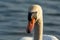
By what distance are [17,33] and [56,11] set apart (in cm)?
187

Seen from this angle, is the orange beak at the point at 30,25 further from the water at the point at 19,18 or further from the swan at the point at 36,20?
the water at the point at 19,18

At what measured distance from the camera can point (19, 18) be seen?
9578mm

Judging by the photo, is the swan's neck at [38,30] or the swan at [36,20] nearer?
the swan at [36,20]

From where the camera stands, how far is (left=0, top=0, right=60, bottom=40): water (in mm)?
8789

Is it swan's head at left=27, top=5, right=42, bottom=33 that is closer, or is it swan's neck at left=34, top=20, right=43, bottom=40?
swan's head at left=27, top=5, right=42, bottom=33

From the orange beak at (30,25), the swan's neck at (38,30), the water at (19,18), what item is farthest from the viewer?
the water at (19,18)

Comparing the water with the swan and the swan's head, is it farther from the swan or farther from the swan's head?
the swan's head

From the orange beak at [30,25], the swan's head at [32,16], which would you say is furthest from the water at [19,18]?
the orange beak at [30,25]

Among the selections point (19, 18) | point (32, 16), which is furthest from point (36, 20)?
point (19, 18)

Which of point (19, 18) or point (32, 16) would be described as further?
point (19, 18)

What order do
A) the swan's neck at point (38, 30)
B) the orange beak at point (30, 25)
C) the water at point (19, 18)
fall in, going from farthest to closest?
the water at point (19, 18) → the swan's neck at point (38, 30) → the orange beak at point (30, 25)

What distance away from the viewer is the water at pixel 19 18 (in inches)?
346

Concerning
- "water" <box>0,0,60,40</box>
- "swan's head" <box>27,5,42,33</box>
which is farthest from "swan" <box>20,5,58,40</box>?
"water" <box>0,0,60,40</box>

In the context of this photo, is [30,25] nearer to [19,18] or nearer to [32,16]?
[32,16]
